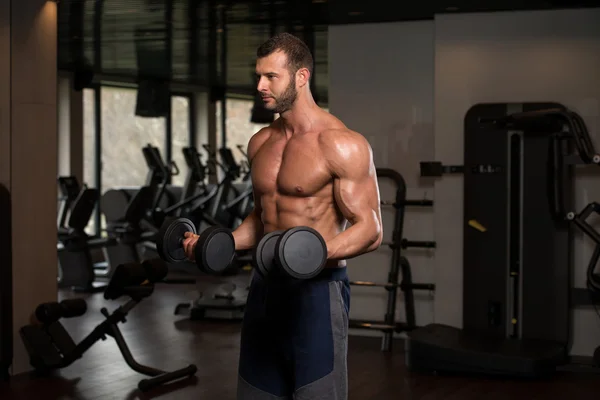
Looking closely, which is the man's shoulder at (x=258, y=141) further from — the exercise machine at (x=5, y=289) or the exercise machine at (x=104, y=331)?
the exercise machine at (x=5, y=289)

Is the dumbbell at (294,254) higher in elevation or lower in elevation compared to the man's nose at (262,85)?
lower

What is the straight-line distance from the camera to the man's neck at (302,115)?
2475 millimetres

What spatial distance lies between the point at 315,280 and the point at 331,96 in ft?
12.1

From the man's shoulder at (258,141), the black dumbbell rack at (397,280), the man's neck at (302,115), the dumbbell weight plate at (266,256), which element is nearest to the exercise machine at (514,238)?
the black dumbbell rack at (397,280)

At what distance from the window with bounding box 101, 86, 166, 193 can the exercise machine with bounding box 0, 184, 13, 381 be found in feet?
21.8

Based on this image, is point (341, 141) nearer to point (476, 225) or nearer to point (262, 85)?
point (262, 85)

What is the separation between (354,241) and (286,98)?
1.43 ft

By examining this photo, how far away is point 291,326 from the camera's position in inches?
97.5

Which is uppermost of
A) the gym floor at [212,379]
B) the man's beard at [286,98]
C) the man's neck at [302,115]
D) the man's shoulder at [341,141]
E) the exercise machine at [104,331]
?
the man's beard at [286,98]

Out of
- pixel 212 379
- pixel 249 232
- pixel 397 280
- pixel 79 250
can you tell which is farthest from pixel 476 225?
pixel 79 250

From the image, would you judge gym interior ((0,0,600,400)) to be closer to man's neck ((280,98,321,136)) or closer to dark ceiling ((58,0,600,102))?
dark ceiling ((58,0,600,102))

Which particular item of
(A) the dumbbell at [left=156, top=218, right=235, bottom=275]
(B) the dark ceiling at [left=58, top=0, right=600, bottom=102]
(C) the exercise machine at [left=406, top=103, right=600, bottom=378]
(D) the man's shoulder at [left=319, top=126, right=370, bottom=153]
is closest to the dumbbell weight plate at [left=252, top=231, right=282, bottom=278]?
(A) the dumbbell at [left=156, top=218, right=235, bottom=275]

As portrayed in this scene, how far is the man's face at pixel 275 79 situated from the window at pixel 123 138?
9.09 meters

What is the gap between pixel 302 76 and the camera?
2.41 meters
